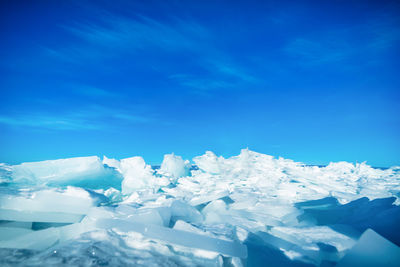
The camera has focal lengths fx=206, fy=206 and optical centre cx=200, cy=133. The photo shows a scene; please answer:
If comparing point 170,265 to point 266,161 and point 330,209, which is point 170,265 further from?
point 266,161

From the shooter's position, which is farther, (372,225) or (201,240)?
(372,225)

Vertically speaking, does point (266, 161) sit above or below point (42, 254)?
above

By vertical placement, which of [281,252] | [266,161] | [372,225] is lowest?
[281,252]

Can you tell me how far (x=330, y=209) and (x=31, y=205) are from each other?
3.33 metres

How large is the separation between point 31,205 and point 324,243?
2.69 meters

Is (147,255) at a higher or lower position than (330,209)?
lower

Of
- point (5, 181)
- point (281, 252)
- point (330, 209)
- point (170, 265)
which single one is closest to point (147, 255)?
point (170, 265)

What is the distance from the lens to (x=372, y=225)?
1.77 m

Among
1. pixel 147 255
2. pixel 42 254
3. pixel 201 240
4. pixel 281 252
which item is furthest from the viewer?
pixel 281 252

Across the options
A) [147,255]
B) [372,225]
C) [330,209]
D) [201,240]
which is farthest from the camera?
[330,209]

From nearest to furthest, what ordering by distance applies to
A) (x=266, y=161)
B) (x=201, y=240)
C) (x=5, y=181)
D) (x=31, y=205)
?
(x=201, y=240) < (x=31, y=205) < (x=5, y=181) < (x=266, y=161)

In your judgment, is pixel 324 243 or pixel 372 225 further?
pixel 372 225

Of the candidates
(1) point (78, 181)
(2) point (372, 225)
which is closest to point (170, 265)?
(2) point (372, 225)

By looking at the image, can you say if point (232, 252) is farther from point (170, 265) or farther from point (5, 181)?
point (5, 181)
